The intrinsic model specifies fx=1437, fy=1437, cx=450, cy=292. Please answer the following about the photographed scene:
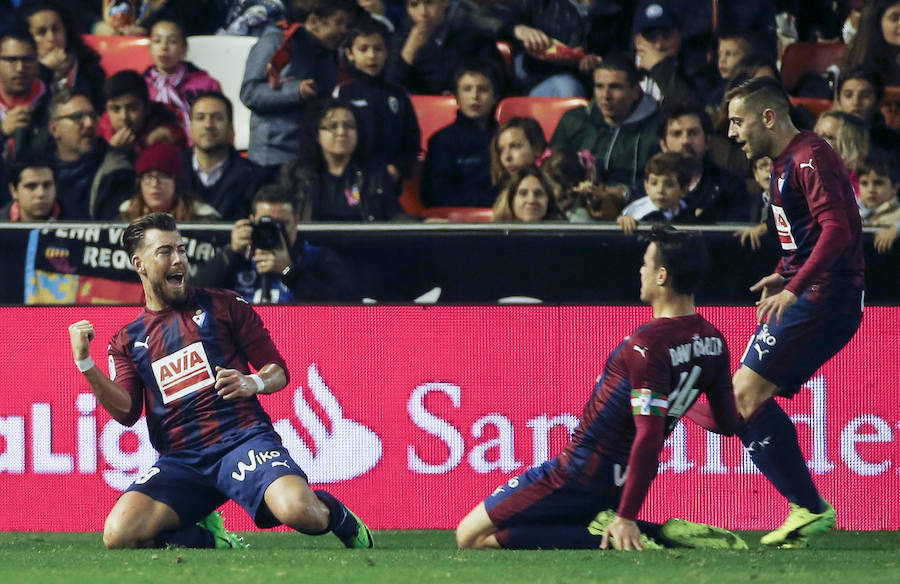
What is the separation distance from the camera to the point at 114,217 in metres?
8.62

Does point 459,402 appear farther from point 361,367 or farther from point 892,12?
point 892,12

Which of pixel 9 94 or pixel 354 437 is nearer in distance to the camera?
pixel 354 437

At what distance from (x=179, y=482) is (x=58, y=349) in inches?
57.3

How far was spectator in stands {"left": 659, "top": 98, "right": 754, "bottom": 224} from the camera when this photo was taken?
25.9 ft

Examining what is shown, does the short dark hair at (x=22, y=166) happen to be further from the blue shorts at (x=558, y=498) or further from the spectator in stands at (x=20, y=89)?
the blue shorts at (x=558, y=498)

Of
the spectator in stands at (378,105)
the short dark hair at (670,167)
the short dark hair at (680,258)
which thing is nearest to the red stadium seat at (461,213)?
the spectator in stands at (378,105)

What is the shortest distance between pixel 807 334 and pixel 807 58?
5109 millimetres

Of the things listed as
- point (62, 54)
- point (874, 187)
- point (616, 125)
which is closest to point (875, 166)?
point (874, 187)

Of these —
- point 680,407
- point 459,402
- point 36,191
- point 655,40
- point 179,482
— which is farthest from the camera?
point 655,40

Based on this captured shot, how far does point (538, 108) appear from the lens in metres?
9.76

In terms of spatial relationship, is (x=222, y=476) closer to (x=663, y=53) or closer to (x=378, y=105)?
(x=378, y=105)

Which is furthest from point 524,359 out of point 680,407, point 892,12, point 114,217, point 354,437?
point 892,12

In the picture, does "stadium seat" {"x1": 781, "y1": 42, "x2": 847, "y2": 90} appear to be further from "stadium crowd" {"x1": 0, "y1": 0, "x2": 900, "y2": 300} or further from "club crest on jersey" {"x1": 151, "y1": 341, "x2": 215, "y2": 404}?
"club crest on jersey" {"x1": 151, "y1": 341, "x2": 215, "y2": 404}

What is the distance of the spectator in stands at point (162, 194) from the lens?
8.04 meters
